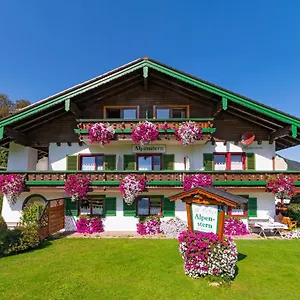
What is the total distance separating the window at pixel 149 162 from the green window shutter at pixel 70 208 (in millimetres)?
4650

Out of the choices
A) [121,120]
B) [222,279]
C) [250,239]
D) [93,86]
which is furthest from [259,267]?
[93,86]

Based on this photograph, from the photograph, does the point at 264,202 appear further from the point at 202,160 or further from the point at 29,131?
the point at 29,131

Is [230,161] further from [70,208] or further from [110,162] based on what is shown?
[70,208]

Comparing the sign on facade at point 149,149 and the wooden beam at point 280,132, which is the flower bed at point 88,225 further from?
the wooden beam at point 280,132

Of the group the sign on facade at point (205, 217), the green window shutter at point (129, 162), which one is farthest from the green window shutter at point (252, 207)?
the sign on facade at point (205, 217)

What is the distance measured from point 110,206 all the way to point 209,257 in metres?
8.78

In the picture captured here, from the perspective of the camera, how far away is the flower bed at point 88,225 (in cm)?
1389

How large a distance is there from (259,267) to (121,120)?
10.5m

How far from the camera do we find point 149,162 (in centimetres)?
1537

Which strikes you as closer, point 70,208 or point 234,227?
point 234,227

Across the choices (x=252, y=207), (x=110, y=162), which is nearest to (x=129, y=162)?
(x=110, y=162)

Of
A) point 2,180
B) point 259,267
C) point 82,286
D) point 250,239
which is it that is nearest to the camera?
point 82,286

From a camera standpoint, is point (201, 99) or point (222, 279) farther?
point (201, 99)

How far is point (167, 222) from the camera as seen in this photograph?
1361 centimetres
